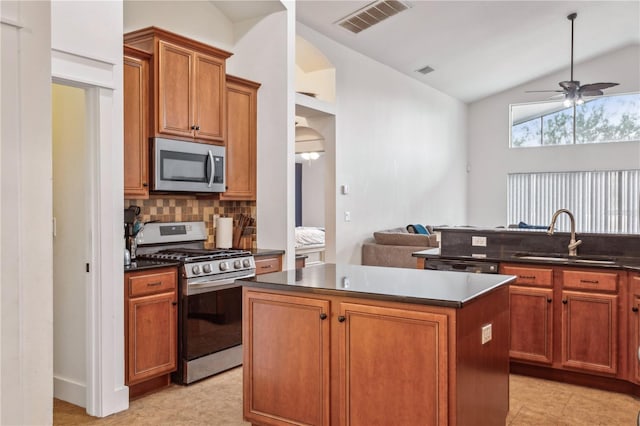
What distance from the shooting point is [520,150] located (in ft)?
34.8

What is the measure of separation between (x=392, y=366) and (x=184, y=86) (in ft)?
8.85

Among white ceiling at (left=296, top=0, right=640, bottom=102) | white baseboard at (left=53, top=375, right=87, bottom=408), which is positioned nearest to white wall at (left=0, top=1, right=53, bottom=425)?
white baseboard at (left=53, top=375, right=87, bottom=408)

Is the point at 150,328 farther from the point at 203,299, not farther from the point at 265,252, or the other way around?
the point at 265,252

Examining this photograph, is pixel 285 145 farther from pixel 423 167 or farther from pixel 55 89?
pixel 423 167

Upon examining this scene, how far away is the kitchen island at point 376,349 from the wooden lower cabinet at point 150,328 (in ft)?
3.32

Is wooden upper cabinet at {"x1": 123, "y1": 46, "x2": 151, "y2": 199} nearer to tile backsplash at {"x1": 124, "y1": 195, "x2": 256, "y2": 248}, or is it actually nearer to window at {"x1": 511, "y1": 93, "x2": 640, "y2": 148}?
tile backsplash at {"x1": 124, "y1": 195, "x2": 256, "y2": 248}

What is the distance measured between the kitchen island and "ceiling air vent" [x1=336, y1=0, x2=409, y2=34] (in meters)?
3.73

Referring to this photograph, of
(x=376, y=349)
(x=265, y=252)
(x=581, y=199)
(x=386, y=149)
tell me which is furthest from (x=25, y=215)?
(x=581, y=199)

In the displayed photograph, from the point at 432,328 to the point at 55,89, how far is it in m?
2.88

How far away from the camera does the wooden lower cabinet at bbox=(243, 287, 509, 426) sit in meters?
2.22

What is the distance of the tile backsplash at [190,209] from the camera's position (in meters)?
4.23

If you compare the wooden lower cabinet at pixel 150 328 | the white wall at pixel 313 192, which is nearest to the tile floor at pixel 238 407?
the wooden lower cabinet at pixel 150 328

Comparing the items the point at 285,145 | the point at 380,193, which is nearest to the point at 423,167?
the point at 380,193

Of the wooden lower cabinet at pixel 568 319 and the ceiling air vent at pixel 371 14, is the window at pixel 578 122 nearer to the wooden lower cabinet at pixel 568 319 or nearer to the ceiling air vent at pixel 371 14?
the ceiling air vent at pixel 371 14
